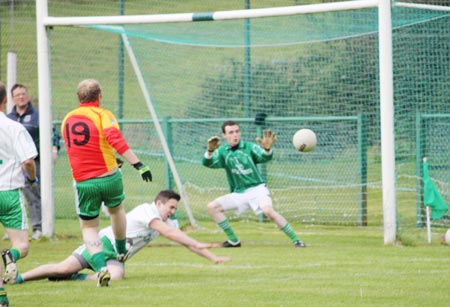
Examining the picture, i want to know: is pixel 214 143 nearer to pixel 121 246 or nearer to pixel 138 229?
pixel 138 229

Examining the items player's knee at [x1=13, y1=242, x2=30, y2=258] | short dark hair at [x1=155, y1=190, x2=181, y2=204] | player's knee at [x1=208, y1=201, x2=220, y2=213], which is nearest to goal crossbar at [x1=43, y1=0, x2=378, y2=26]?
player's knee at [x1=208, y1=201, x2=220, y2=213]

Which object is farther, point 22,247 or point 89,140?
point 89,140

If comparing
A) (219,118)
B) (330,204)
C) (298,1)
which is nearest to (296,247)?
(330,204)

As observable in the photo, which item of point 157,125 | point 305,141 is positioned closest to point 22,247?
point 305,141

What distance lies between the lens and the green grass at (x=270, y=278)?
8.04m

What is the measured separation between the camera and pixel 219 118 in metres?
17.1

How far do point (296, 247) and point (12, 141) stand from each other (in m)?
5.29

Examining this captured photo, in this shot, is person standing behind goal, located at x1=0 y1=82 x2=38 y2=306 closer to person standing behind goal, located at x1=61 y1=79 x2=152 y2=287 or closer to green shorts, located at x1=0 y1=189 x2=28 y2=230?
green shorts, located at x1=0 y1=189 x2=28 y2=230

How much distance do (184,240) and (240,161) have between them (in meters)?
A: 4.28

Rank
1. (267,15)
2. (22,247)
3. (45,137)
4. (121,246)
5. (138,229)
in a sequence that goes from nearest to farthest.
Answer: (22,247) → (121,246) → (138,229) → (267,15) → (45,137)

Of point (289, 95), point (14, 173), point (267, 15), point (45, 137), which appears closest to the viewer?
point (14, 173)

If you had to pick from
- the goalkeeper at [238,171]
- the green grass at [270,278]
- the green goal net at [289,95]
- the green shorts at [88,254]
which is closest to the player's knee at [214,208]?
the goalkeeper at [238,171]

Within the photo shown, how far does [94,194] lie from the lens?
31.1 feet

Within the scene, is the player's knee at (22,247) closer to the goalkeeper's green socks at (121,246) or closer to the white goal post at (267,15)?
the goalkeeper's green socks at (121,246)
